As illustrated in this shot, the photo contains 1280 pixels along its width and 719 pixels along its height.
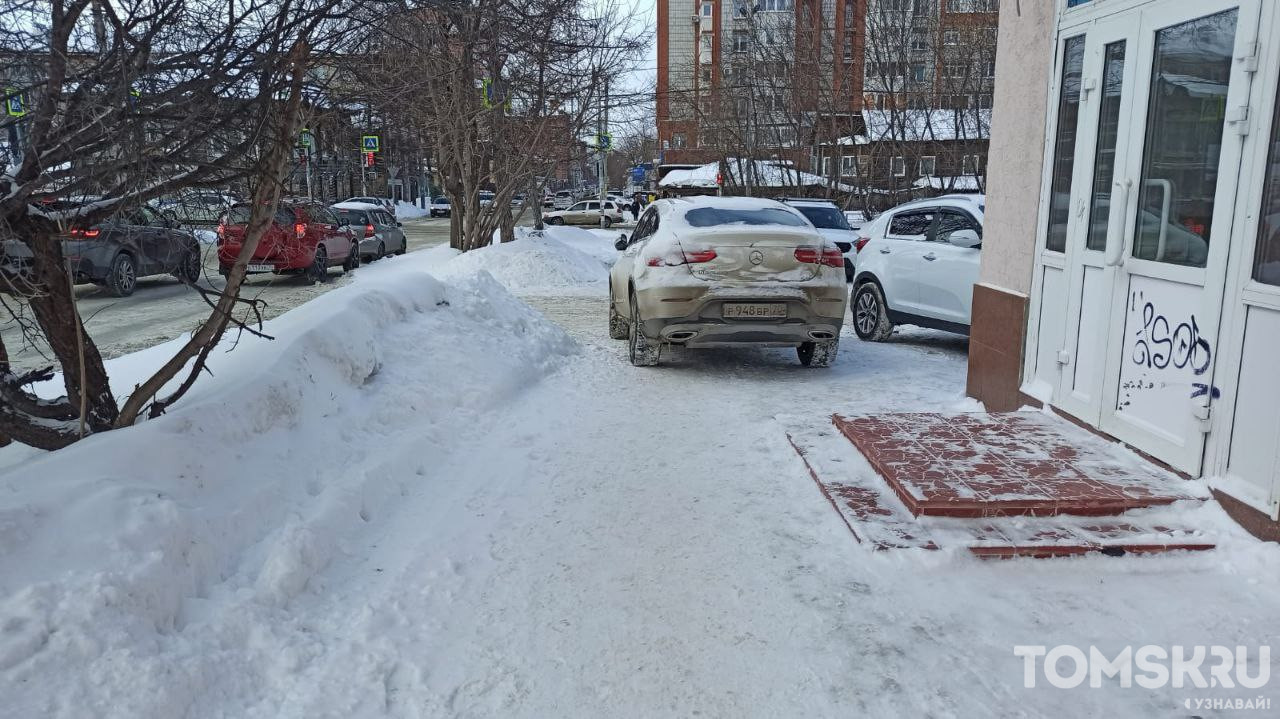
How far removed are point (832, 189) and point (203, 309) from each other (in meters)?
22.2

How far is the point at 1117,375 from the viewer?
17.2 ft

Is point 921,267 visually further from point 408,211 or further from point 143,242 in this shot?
point 408,211

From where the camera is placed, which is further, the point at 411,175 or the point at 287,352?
the point at 411,175

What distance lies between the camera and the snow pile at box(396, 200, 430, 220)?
61.9 meters

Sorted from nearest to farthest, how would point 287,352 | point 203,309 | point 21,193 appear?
point 21,193 → point 287,352 → point 203,309

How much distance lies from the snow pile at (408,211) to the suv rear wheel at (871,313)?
174 feet

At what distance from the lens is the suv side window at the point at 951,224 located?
9898mm

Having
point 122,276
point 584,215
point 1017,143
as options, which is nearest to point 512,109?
point 122,276

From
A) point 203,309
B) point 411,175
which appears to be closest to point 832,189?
point 203,309

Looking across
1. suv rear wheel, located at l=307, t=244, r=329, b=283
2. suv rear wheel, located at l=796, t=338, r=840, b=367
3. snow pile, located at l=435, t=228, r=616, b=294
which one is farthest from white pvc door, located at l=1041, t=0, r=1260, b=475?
suv rear wheel, located at l=307, t=244, r=329, b=283

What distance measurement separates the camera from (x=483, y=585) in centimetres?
398

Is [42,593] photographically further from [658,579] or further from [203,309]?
[203,309]

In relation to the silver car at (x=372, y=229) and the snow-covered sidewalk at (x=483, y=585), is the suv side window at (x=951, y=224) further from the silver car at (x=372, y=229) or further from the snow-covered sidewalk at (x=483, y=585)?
the silver car at (x=372, y=229)

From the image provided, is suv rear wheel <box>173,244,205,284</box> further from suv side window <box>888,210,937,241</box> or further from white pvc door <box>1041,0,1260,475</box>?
suv side window <box>888,210,937,241</box>
